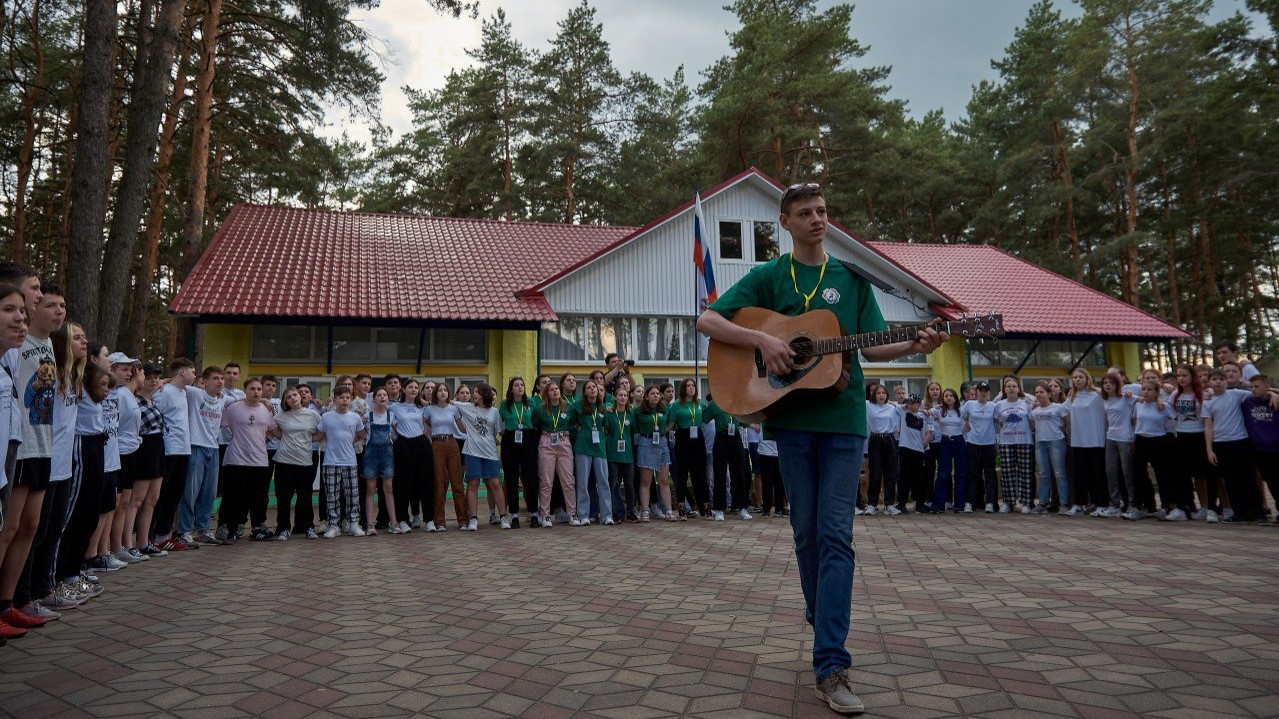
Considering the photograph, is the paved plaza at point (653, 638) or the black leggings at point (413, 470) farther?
the black leggings at point (413, 470)

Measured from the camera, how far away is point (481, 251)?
2175 centimetres

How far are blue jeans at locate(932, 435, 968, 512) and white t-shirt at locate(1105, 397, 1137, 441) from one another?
6.75 feet

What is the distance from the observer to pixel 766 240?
22203mm

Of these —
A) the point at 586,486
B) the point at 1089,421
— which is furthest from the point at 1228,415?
the point at 586,486

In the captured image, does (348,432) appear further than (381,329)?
No

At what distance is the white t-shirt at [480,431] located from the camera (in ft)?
35.1

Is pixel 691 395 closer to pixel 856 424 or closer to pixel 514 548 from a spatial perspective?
pixel 514 548

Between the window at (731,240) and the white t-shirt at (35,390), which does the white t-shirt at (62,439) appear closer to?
the white t-shirt at (35,390)

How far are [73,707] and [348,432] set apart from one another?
6959mm

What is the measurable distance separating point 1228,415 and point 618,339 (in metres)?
13.3

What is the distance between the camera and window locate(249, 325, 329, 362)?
1778 cm

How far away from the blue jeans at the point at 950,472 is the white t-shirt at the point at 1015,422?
0.73m

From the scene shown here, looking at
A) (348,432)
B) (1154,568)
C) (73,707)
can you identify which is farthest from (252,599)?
(1154,568)

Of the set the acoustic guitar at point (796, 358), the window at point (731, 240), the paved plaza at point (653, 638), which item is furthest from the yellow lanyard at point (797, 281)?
the window at point (731, 240)
